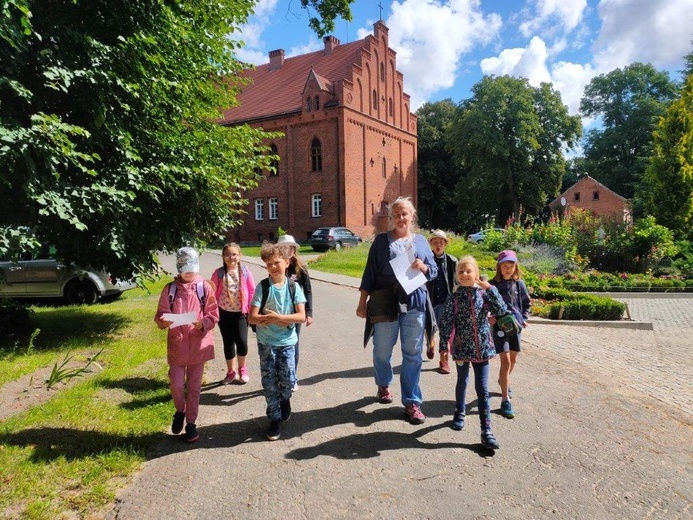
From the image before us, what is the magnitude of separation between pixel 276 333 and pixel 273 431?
844 mm

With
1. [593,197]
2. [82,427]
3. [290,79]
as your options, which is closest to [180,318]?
[82,427]

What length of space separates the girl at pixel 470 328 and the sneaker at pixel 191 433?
230 cm

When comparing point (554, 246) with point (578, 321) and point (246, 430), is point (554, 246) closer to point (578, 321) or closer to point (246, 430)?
point (578, 321)

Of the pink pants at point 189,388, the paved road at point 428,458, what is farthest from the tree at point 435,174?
the pink pants at point 189,388

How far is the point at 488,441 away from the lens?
4102 millimetres

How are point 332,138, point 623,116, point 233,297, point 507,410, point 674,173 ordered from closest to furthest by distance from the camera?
point 507,410
point 233,297
point 674,173
point 332,138
point 623,116

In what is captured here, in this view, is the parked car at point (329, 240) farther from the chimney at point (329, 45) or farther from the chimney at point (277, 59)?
the chimney at point (277, 59)

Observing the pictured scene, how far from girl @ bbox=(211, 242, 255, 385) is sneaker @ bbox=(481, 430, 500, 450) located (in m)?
2.92

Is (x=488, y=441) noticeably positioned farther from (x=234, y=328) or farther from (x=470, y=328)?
(x=234, y=328)

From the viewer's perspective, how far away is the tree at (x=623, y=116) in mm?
53812

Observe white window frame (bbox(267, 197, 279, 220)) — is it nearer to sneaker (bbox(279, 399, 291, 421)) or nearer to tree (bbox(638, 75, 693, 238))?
tree (bbox(638, 75, 693, 238))

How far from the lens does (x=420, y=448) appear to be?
4156 millimetres

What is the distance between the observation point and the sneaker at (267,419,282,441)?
430 cm

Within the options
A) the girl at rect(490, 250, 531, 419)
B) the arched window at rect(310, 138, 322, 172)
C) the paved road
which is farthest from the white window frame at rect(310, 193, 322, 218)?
the girl at rect(490, 250, 531, 419)
